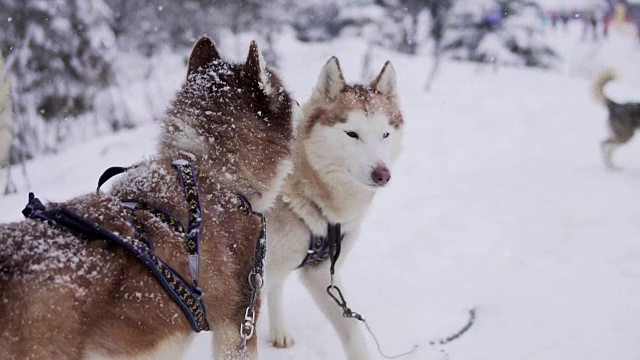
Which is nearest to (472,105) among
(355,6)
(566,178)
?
(566,178)

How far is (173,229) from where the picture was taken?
1653mm

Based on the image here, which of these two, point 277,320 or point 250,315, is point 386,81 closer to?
point 277,320

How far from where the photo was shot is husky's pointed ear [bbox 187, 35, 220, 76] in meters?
2.05

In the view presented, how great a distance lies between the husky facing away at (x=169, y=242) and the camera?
134cm

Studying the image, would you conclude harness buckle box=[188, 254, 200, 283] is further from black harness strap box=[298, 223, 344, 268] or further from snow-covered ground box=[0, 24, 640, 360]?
black harness strap box=[298, 223, 344, 268]

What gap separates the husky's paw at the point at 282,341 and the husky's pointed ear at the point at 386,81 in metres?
1.57

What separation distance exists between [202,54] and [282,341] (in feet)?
6.19

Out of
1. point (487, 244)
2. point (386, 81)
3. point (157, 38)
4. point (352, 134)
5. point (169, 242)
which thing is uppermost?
point (157, 38)

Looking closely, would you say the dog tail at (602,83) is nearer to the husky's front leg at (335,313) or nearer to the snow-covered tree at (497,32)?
the husky's front leg at (335,313)

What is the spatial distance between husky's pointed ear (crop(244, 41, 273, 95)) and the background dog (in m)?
6.81

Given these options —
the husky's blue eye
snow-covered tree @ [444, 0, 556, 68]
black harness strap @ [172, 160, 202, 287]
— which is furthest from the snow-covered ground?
snow-covered tree @ [444, 0, 556, 68]

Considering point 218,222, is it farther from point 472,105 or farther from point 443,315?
point 472,105

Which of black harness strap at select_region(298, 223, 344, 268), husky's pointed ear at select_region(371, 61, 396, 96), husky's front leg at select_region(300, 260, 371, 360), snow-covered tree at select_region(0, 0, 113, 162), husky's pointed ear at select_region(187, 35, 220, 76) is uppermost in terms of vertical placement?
snow-covered tree at select_region(0, 0, 113, 162)

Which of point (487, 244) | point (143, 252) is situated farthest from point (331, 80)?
point (487, 244)
